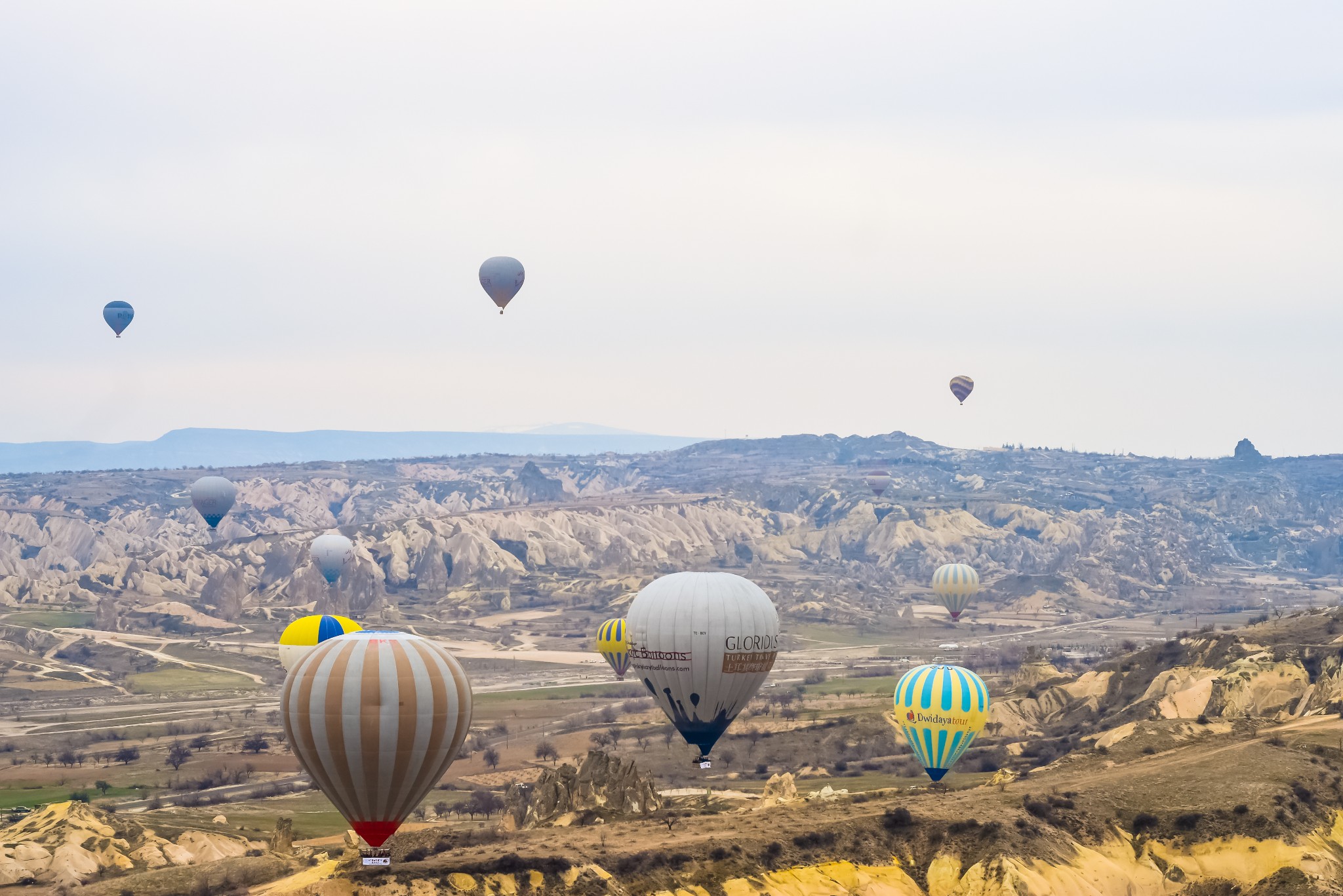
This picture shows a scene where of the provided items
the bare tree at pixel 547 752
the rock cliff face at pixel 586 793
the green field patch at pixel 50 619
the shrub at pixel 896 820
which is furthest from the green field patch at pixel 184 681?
the shrub at pixel 896 820

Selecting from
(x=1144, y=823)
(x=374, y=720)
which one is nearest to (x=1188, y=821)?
(x=1144, y=823)

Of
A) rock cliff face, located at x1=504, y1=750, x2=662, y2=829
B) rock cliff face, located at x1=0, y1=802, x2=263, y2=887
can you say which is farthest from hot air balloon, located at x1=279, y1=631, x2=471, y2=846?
rock cliff face, located at x1=504, y1=750, x2=662, y2=829

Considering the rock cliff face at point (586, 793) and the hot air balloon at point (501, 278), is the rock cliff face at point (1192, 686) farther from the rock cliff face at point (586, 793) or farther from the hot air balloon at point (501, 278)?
the hot air balloon at point (501, 278)

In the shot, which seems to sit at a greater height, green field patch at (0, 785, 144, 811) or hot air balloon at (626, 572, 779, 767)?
hot air balloon at (626, 572, 779, 767)

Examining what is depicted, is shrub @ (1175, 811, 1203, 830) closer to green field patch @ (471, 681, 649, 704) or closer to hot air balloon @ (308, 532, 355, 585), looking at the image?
green field patch @ (471, 681, 649, 704)

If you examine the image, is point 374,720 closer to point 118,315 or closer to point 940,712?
point 940,712
